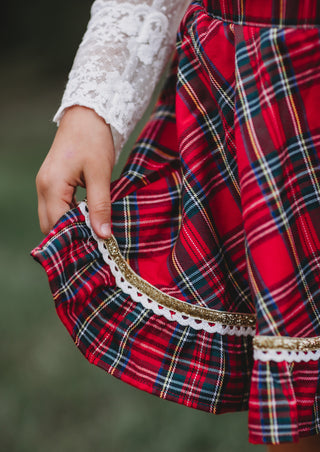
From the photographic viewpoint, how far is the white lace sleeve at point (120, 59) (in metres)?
0.61

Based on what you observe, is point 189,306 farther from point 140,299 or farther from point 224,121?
point 224,121

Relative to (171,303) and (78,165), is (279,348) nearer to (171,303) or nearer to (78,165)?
(171,303)

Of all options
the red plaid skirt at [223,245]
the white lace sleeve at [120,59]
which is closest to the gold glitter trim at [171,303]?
the red plaid skirt at [223,245]

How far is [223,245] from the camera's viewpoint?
569 millimetres

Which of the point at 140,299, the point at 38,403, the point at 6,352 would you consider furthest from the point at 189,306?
the point at 6,352

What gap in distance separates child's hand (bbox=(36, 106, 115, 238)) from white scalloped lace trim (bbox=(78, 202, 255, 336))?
0.9 inches

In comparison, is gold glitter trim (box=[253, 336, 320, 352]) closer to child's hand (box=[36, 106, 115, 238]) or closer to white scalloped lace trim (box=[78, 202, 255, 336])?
white scalloped lace trim (box=[78, 202, 255, 336])

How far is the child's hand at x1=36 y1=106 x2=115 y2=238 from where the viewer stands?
0.57 metres

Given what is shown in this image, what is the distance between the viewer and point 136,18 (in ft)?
2.09

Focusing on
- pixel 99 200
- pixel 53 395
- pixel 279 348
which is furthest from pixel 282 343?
pixel 53 395

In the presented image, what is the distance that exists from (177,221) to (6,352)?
0.97 metres

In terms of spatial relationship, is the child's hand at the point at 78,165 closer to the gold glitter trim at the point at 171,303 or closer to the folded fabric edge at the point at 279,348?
the gold glitter trim at the point at 171,303

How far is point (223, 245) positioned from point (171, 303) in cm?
10

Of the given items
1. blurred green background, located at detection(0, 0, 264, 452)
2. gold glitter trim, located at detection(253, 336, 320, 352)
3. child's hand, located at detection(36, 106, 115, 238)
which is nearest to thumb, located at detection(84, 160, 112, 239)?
child's hand, located at detection(36, 106, 115, 238)
